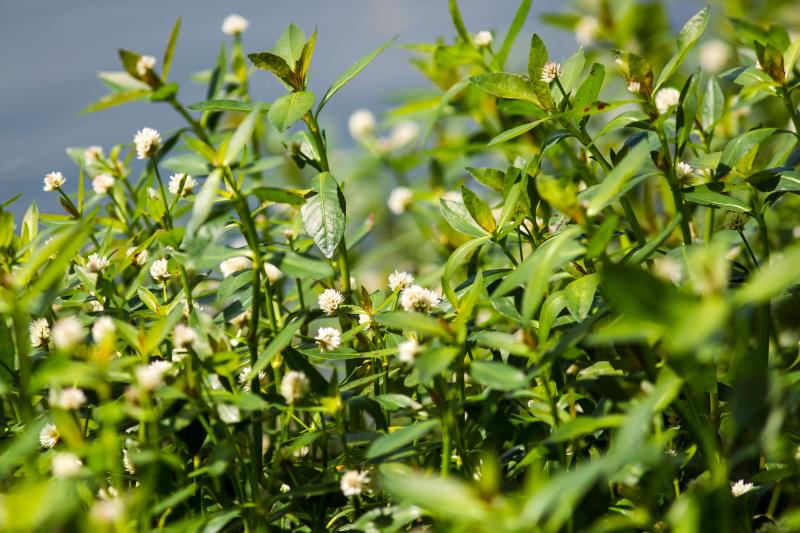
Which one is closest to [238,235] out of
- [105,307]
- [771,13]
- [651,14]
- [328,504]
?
[105,307]

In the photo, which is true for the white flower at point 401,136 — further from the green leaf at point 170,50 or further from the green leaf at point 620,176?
the green leaf at point 620,176

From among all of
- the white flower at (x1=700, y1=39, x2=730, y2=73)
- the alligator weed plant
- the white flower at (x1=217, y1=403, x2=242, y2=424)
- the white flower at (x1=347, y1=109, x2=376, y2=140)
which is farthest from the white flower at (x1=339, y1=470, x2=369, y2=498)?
the white flower at (x1=700, y1=39, x2=730, y2=73)

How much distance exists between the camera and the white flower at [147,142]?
2.92 ft

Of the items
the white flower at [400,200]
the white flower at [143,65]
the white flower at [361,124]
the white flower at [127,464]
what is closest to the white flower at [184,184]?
the white flower at [143,65]

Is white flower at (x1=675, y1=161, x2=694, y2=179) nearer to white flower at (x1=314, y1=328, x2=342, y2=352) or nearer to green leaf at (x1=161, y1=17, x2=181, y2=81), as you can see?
white flower at (x1=314, y1=328, x2=342, y2=352)

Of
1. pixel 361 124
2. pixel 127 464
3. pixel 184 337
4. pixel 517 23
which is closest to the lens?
pixel 184 337

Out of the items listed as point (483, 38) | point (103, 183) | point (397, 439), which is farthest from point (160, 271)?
point (483, 38)

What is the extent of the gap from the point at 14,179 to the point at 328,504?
897 mm

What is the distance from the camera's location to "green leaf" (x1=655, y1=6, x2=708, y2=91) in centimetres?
79

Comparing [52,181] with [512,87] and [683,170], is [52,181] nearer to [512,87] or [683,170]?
[512,87]

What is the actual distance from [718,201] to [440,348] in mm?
373

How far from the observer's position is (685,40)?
2.72 feet

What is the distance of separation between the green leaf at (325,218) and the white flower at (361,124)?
88 cm

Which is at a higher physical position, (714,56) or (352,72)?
(352,72)
